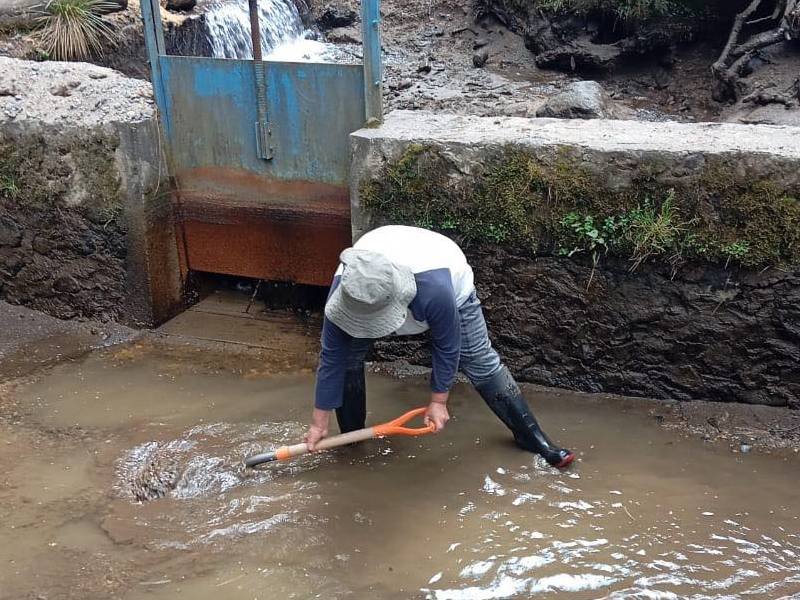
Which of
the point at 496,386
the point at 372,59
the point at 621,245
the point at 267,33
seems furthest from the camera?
the point at 267,33

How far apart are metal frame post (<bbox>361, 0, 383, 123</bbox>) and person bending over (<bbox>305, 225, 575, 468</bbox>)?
129cm

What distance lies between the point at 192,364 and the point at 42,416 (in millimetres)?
856

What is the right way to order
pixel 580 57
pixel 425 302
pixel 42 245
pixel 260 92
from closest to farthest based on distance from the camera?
pixel 425 302
pixel 260 92
pixel 42 245
pixel 580 57

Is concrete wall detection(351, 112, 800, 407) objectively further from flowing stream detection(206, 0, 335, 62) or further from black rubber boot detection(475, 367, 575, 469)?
flowing stream detection(206, 0, 335, 62)

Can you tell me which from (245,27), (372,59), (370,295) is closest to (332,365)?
(370,295)

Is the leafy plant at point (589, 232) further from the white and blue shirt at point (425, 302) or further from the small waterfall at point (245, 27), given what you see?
the small waterfall at point (245, 27)

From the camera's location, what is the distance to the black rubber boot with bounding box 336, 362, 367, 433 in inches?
136

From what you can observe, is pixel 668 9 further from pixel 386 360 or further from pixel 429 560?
pixel 429 560

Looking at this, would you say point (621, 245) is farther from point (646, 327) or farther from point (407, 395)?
point (407, 395)

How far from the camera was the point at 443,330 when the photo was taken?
116 inches

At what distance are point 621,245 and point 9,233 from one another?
11.8ft

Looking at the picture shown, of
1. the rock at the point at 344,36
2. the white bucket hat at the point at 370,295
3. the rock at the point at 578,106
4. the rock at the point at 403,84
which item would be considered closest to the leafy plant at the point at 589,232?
the white bucket hat at the point at 370,295

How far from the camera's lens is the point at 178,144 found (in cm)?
479

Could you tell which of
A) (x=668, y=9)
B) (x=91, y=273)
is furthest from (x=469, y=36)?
(x=91, y=273)
